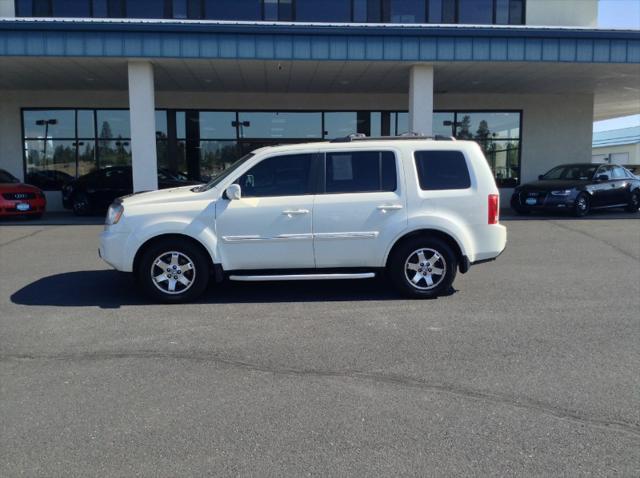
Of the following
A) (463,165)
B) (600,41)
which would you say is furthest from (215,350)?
(600,41)

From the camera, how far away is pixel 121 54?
513 inches

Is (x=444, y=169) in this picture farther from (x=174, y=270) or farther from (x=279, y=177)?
(x=174, y=270)

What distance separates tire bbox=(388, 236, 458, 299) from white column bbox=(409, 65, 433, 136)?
8.50 metres

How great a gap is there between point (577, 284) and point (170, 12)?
49.0 feet

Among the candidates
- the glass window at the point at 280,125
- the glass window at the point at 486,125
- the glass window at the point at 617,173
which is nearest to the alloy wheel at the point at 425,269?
the glass window at the point at 617,173

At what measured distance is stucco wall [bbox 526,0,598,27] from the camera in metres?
18.4

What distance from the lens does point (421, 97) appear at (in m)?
14.8

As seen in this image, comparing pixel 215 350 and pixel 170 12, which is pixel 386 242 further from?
pixel 170 12

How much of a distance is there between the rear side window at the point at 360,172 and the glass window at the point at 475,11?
44.0 ft

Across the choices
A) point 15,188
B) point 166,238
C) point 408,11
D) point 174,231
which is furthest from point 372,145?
point 408,11

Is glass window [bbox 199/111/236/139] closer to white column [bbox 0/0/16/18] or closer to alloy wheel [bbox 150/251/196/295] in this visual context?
white column [bbox 0/0/16/18]

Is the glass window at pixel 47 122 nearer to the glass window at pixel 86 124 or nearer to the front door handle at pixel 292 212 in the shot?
the glass window at pixel 86 124

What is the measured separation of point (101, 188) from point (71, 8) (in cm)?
567

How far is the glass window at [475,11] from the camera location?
717 inches
